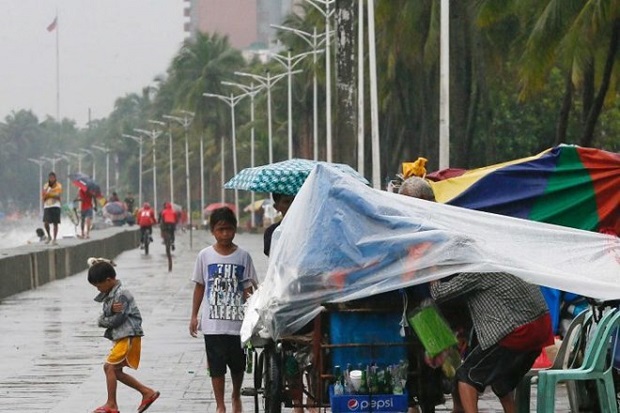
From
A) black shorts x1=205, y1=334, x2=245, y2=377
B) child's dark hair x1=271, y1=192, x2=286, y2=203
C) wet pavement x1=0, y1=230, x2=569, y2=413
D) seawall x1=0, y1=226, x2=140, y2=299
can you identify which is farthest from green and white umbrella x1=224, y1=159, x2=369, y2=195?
seawall x1=0, y1=226, x2=140, y2=299

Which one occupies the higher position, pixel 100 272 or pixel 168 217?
pixel 100 272

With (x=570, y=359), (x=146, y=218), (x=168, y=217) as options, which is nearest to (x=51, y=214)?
(x=168, y=217)

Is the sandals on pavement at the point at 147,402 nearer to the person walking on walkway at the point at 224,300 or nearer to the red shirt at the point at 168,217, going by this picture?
the person walking on walkway at the point at 224,300

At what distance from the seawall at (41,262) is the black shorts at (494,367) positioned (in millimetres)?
16542

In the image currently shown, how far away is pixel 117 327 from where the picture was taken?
12.7m

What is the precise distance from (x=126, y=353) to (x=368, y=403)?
316 cm

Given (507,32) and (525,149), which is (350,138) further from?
(525,149)

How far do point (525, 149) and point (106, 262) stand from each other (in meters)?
58.9

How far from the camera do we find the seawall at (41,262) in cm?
2688

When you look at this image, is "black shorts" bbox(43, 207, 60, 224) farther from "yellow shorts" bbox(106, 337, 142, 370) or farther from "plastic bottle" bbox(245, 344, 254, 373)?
"plastic bottle" bbox(245, 344, 254, 373)

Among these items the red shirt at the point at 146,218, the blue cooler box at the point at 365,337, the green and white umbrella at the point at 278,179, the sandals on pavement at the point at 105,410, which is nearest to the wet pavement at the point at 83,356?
the sandals on pavement at the point at 105,410

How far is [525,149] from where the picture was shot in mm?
70625

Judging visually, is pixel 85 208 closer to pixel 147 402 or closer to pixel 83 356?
pixel 83 356

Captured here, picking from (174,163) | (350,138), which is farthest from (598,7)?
(174,163)
